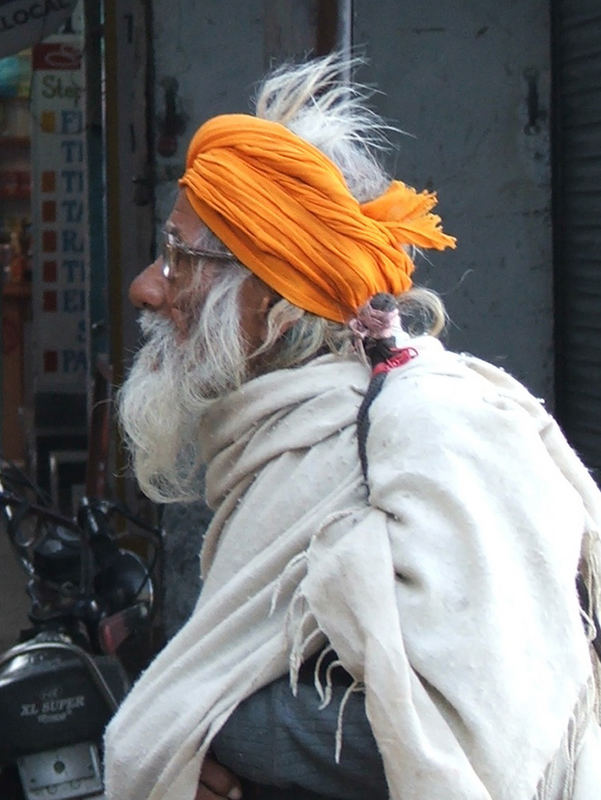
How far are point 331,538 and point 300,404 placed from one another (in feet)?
0.77

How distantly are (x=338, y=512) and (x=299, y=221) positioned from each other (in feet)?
1.34

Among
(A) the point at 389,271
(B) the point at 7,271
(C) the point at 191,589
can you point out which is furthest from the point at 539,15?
(B) the point at 7,271

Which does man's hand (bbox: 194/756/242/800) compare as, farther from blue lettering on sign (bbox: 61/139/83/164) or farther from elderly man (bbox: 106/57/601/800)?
blue lettering on sign (bbox: 61/139/83/164)

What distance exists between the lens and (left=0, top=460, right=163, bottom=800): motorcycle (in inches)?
139

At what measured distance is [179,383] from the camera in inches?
80.7

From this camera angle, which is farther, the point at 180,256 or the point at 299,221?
the point at 180,256

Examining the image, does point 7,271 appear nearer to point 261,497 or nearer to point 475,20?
point 475,20

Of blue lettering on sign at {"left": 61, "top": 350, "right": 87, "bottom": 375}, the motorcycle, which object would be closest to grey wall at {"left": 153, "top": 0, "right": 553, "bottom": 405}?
the motorcycle

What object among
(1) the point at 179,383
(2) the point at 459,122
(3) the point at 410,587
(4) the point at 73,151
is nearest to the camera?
(3) the point at 410,587

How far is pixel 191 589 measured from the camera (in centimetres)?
477

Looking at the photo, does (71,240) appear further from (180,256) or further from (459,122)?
(180,256)

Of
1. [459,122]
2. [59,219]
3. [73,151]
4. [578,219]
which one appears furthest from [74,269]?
[578,219]

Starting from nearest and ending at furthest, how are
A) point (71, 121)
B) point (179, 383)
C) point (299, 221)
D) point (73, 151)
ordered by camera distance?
point (299, 221)
point (179, 383)
point (73, 151)
point (71, 121)

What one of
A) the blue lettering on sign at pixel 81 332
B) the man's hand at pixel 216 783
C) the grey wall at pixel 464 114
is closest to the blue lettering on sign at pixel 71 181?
the blue lettering on sign at pixel 81 332
